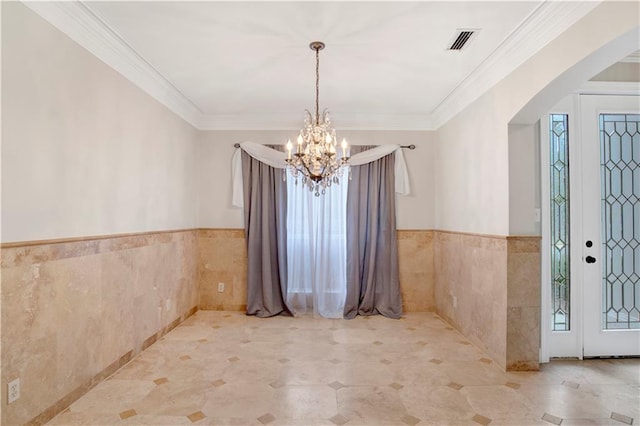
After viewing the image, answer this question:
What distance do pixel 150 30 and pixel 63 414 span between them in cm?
280

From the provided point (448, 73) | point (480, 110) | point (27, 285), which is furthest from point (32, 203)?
point (480, 110)

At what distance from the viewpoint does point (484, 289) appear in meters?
3.42

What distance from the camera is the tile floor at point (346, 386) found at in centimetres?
231

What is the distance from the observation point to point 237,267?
193 inches

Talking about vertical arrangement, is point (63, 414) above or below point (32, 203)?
below

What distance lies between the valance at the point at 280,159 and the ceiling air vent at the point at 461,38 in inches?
79.6

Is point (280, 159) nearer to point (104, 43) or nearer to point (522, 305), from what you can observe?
point (104, 43)

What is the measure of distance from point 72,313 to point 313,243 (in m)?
2.94

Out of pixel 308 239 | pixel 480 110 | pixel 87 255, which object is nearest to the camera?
pixel 87 255

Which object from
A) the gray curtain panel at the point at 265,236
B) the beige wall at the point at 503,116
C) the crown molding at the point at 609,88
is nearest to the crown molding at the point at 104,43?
the gray curtain panel at the point at 265,236

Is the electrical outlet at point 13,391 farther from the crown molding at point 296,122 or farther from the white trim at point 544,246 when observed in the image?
the white trim at point 544,246

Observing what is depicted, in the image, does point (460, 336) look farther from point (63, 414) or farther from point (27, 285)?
point (27, 285)

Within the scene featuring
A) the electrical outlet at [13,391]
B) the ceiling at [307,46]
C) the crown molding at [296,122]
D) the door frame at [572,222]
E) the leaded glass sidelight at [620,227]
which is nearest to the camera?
the electrical outlet at [13,391]

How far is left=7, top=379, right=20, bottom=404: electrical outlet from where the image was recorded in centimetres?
195
